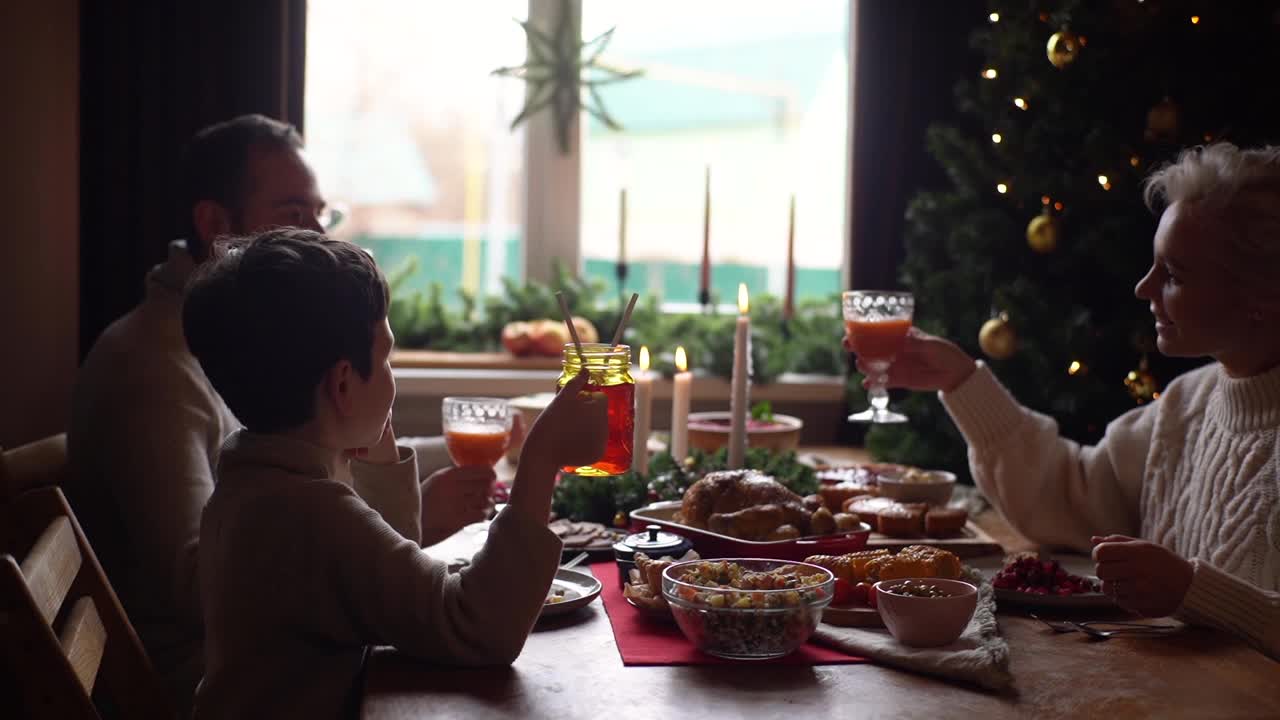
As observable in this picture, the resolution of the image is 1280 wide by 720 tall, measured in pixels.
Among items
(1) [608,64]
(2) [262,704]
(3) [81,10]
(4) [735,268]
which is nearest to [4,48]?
(3) [81,10]

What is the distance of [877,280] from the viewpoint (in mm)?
4184

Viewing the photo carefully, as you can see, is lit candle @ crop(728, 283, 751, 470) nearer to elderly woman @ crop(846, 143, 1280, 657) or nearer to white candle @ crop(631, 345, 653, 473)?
white candle @ crop(631, 345, 653, 473)

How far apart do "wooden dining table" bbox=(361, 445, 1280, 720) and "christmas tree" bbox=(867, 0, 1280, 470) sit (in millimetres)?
1541

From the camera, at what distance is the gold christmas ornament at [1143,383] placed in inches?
111

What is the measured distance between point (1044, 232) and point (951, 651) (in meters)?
1.82

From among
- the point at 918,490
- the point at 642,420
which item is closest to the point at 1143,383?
the point at 918,490

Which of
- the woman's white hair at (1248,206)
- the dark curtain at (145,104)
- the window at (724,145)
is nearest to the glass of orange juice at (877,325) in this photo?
the woman's white hair at (1248,206)

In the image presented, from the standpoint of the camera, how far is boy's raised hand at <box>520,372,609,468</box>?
1.40 meters

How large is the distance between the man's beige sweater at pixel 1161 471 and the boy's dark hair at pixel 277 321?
1.34m

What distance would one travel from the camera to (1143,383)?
2.82 m

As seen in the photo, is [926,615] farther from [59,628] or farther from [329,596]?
[59,628]

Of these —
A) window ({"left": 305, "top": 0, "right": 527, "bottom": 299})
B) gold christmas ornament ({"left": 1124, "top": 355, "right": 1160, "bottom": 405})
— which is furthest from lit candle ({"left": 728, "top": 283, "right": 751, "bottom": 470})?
window ({"left": 305, "top": 0, "right": 527, "bottom": 299})

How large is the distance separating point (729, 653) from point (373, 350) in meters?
0.56

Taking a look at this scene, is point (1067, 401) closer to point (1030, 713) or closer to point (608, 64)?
point (1030, 713)
